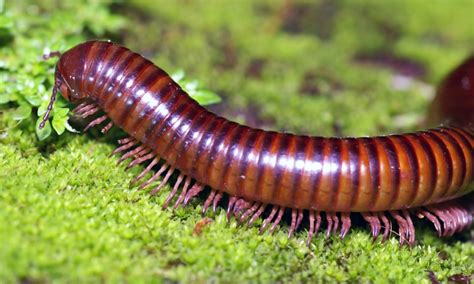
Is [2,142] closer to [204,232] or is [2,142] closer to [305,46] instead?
[204,232]

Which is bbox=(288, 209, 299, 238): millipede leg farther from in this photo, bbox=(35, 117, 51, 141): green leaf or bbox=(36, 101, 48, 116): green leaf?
bbox=(36, 101, 48, 116): green leaf

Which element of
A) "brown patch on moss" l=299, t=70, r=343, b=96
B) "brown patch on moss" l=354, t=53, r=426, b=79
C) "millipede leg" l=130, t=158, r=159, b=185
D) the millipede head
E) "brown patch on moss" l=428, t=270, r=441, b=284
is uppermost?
"brown patch on moss" l=354, t=53, r=426, b=79

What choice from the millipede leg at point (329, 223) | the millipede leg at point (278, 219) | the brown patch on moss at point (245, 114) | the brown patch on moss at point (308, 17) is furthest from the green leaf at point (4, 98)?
the brown patch on moss at point (308, 17)

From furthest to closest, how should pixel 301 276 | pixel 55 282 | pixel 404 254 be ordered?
1. pixel 404 254
2. pixel 301 276
3. pixel 55 282

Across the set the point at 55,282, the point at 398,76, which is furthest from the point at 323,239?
the point at 398,76

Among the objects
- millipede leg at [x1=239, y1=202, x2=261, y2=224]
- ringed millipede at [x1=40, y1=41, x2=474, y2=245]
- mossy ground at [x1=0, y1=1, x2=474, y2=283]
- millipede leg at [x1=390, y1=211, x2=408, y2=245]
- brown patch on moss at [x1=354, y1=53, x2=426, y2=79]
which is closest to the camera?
mossy ground at [x1=0, y1=1, x2=474, y2=283]

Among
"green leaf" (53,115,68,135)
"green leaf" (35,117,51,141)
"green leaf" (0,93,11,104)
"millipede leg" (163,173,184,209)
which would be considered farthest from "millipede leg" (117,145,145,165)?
"green leaf" (0,93,11,104)

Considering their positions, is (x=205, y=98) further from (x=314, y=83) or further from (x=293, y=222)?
(x=314, y=83)
